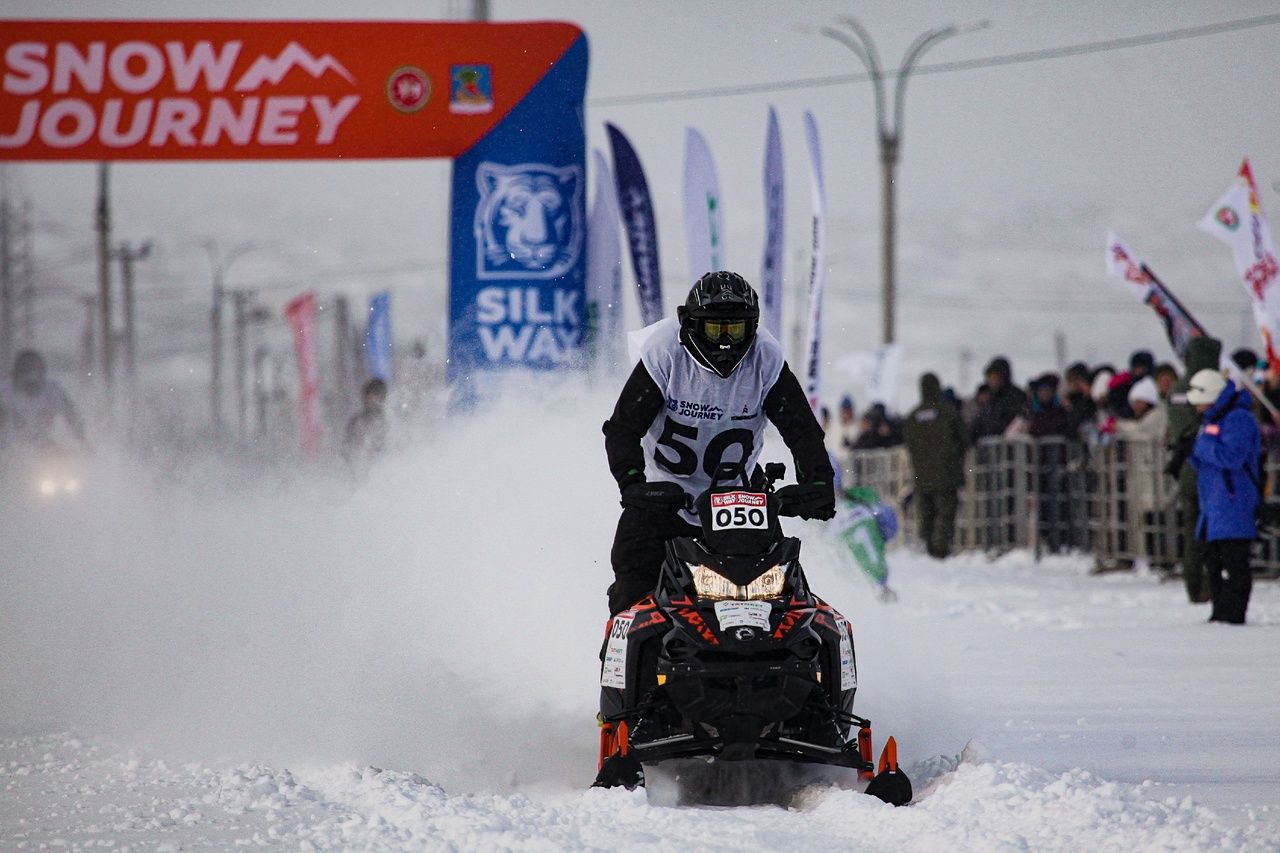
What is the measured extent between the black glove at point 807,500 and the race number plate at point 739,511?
0.28ft

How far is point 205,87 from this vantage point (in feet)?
55.1

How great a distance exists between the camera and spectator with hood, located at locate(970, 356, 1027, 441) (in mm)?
20094

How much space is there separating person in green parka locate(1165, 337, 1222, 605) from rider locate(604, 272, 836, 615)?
7.12 meters

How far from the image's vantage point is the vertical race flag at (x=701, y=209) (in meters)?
17.9

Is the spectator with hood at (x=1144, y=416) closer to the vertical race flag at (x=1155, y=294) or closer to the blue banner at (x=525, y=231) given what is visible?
the vertical race flag at (x=1155, y=294)

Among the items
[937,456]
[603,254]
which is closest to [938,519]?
[937,456]

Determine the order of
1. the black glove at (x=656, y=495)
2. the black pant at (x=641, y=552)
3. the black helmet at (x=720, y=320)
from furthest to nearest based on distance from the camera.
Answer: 1. the black pant at (x=641, y=552)
2. the black helmet at (x=720, y=320)
3. the black glove at (x=656, y=495)

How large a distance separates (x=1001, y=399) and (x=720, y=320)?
47.2 feet

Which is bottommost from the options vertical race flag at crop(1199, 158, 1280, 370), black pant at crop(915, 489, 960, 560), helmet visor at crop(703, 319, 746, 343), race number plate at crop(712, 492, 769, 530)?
black pant at crop(915, 489, 960, 560)

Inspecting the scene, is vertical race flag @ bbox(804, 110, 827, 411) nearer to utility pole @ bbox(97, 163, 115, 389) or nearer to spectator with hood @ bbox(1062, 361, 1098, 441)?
spectator with hood @ bbox(1062, 361, 1098, 441)

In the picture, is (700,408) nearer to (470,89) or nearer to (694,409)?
(694,409)

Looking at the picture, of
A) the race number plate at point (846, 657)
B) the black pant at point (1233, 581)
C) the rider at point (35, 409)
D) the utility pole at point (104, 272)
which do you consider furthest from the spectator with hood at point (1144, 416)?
the utility pole at point (104, 272)

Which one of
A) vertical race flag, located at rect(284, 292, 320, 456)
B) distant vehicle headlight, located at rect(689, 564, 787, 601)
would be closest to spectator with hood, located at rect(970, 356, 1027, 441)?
vertical race flag, located at rect(284, 292, 320, 456)

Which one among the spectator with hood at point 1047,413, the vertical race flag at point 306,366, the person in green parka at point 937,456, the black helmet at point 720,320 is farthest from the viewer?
the vertical race flag at point 306,366
